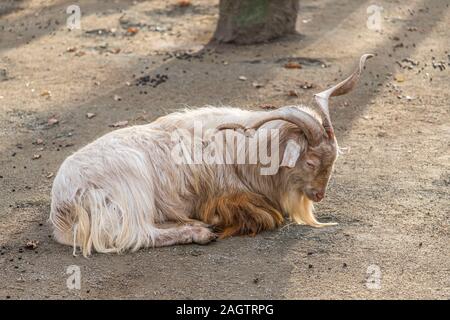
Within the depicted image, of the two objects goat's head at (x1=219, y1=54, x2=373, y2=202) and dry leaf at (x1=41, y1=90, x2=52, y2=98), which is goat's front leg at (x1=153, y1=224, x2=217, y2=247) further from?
dry leaf at (x1=41, y1=90, x2=52, y2=98)

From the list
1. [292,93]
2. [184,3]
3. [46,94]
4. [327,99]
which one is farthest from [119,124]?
[184,3]

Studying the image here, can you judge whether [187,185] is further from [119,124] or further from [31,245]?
[119,124]

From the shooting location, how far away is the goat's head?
5.81 meters

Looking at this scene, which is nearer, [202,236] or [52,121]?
→ [202,236]

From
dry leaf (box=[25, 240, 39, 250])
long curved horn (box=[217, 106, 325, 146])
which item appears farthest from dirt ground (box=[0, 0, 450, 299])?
long curved horn (box=[217, 106, 325, 146])

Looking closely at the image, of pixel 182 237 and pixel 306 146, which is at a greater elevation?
pixel 306 146

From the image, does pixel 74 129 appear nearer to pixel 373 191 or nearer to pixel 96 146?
pixel 96 146

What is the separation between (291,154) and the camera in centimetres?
585

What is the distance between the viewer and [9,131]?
8.57 metres

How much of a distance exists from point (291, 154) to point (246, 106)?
325cm

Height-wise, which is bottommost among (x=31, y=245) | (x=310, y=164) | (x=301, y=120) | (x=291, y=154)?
(x=31, y=245)

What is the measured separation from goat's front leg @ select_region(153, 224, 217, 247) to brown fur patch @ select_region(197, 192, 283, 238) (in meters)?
0.16

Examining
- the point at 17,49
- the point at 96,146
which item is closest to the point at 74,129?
the point at 96,146

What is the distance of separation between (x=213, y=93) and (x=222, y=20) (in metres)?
2.01
